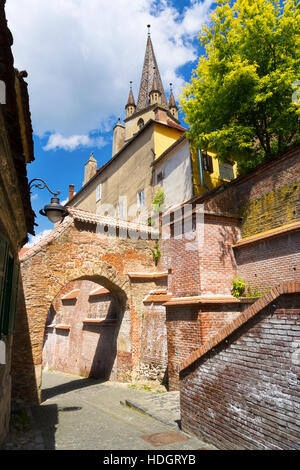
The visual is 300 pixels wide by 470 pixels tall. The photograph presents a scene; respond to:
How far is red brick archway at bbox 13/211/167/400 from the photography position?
33.2 feet

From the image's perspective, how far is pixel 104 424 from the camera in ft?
24.0

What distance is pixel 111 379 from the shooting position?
13.0m

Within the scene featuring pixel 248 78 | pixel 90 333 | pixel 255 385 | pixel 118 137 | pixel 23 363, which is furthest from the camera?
pixel 118 137

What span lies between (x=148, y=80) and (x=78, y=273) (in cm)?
3465

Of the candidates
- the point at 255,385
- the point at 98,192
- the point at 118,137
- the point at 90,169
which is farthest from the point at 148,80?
the point at 255,385

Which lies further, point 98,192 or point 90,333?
point 98,192

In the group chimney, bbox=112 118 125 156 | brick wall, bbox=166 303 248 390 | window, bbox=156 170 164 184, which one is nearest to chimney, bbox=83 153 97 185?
chimney, bbox=112 118 125 156

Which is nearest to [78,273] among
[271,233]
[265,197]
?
[271,233]

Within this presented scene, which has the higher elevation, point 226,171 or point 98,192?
point 98,192

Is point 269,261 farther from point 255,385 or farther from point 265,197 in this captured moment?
point 255,385

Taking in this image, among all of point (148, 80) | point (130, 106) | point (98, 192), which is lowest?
point (98, 192)

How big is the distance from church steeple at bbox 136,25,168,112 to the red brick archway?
27.0 m

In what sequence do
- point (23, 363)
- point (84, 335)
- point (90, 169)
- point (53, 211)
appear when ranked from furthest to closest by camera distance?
point (90, 169) → point (84, 335) → point (23, 363) → point (53, 211)

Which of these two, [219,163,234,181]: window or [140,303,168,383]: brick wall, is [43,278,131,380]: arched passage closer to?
[140,303,168,383]: brick wall
